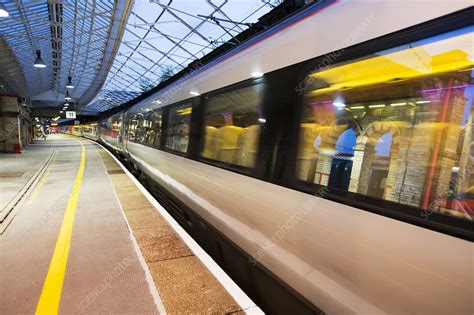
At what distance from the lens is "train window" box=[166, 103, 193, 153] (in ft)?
16.5

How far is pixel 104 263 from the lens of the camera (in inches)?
128

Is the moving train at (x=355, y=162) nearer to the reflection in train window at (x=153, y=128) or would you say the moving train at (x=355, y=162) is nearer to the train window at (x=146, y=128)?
the reflection in train window at (x=153, y=128)

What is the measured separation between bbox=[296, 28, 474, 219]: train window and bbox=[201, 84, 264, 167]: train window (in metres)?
0.77

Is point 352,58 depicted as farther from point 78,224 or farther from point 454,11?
point 78,224

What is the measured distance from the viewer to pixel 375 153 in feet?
6.13

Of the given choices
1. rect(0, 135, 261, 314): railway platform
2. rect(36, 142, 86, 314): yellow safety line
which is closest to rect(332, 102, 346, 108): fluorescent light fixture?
rect(0, 135, 261, 314): railway platform

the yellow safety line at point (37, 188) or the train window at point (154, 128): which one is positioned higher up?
the train window at point (154, 128)

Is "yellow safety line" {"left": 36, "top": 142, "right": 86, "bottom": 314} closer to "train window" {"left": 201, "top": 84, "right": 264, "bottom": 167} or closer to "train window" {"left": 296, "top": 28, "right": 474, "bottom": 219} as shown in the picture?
"train window" {"left": 201, "top": 84, "right": 264, "bottom": 167}

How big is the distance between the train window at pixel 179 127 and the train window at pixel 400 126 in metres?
3.02

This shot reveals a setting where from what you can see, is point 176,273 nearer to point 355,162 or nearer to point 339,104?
point 355,162

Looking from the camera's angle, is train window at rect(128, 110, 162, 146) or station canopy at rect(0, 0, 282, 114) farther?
station canopy at rect(0, 0, 282, 114)

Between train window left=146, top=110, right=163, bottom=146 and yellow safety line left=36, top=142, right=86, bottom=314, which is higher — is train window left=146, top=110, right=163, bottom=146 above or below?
above

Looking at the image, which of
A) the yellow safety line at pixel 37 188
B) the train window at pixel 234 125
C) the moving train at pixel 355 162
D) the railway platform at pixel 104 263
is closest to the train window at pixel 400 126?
the moving train at pixel 355 162

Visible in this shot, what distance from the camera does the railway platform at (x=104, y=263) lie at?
246 centimetres
